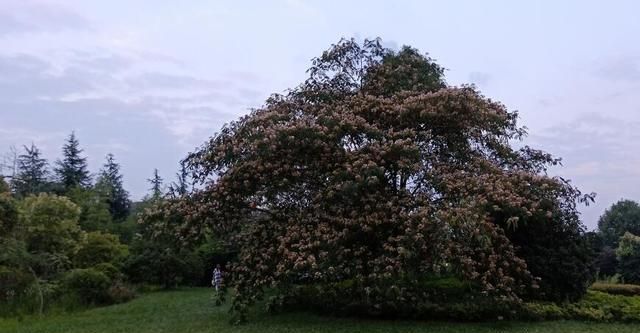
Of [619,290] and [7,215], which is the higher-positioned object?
[7,215]

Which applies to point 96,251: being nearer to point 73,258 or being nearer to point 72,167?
point 73,258

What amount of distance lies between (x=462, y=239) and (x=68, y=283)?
461 inches

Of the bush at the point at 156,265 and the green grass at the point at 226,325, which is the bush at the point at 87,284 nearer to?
the green grass at the point at 226,325

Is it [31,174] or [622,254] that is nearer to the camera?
[622,254]

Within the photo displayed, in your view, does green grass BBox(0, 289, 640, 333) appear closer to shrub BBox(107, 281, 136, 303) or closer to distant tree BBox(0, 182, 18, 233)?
distant tree BBox(0, 182, 18, 233)

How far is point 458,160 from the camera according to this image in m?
12.2

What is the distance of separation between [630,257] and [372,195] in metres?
19.9

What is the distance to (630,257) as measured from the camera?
25.9m

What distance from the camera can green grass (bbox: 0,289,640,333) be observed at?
1106 cm

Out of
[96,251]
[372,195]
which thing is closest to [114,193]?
[96,251]

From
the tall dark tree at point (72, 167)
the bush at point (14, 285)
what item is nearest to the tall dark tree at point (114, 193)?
the tall dark tree at point (72, 167)

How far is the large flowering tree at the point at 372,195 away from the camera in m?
9.92

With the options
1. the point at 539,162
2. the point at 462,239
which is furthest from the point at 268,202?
the point at 539,162

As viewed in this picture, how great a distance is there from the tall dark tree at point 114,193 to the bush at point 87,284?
1693 cm
